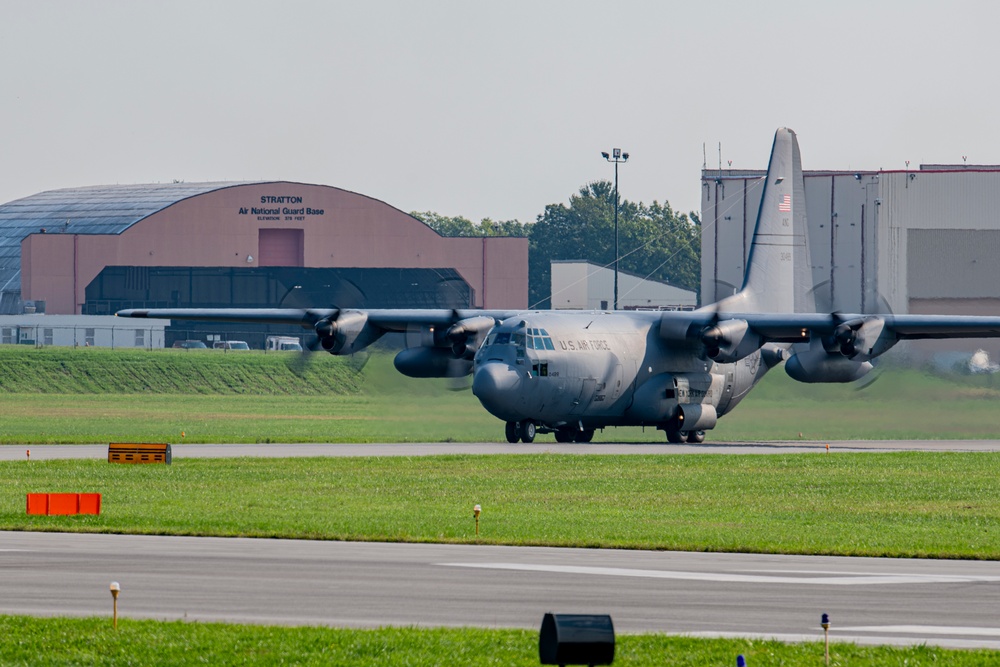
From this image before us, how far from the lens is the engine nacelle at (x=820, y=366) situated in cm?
4369

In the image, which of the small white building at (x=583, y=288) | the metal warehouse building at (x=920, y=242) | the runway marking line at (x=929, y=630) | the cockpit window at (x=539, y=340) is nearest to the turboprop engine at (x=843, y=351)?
the cockpit window at (x=539, y=340)

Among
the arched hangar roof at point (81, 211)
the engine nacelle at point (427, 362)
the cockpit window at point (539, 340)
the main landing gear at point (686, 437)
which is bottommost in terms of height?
the main landing gear at point (686, 437)

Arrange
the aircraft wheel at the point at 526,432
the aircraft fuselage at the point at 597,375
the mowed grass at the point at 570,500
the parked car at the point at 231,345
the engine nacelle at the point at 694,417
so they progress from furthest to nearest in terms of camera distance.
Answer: the parked car at the point at 231,345
the engine nacelle at the point at 694,417
the aircraft wheel at the point at 526,432
the aircraft fuselage at the point at 597,375
the mowed grass at the point at 570,500

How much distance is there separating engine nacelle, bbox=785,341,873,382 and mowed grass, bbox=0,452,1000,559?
396 cm

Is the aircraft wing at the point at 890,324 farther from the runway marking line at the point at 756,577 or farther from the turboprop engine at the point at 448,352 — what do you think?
the runway marking line at the point at 756,577

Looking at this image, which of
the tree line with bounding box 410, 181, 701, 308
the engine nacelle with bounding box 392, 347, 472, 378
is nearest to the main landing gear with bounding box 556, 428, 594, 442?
the engine nacelle with bounding box 392, 347, 472, 378

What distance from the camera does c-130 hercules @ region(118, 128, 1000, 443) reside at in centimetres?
4212

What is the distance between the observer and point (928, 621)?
594 inches

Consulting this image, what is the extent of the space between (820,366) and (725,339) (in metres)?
2.78

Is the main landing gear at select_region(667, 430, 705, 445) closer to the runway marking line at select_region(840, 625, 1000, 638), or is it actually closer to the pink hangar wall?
the runway marking line at select_region(840, 625, 1000, 638)

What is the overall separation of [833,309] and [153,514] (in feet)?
82.0

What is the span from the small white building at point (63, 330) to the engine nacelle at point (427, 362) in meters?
56.4

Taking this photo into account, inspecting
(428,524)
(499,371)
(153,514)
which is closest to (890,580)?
(428,524)

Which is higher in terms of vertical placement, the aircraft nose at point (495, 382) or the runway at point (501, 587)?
the aircraft nose at point (495, 382)
